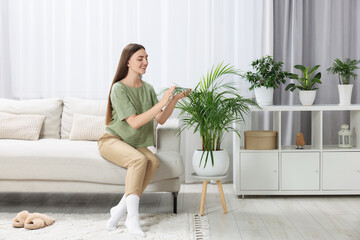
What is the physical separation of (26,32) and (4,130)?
110 centimetres

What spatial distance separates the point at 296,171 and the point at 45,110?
2.03 m

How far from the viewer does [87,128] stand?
368 centimetres

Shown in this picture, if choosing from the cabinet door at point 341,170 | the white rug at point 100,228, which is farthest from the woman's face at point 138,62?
the cabinet door at point 341,170

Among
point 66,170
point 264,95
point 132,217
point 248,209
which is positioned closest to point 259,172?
point 248,209

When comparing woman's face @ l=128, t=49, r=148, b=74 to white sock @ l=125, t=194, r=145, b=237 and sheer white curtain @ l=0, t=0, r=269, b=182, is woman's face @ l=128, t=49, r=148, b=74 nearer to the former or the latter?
white sock @ l=125, t=194, r=145, b=237

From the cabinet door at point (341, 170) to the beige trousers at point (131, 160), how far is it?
1.45 meters

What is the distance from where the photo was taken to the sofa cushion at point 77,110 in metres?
3.84

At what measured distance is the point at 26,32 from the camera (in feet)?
14.2

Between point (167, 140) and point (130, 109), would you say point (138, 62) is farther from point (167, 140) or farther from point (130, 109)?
point (167, 140)

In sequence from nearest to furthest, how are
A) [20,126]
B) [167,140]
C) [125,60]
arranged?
[125,60]
[167,140]
[20,126]

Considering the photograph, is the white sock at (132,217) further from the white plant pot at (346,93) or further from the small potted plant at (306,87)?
the white plant pot at (346,93)

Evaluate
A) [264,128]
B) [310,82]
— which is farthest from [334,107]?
[264,128]

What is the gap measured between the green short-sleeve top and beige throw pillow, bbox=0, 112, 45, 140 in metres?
0.85

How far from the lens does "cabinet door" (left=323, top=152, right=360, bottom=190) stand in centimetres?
370
